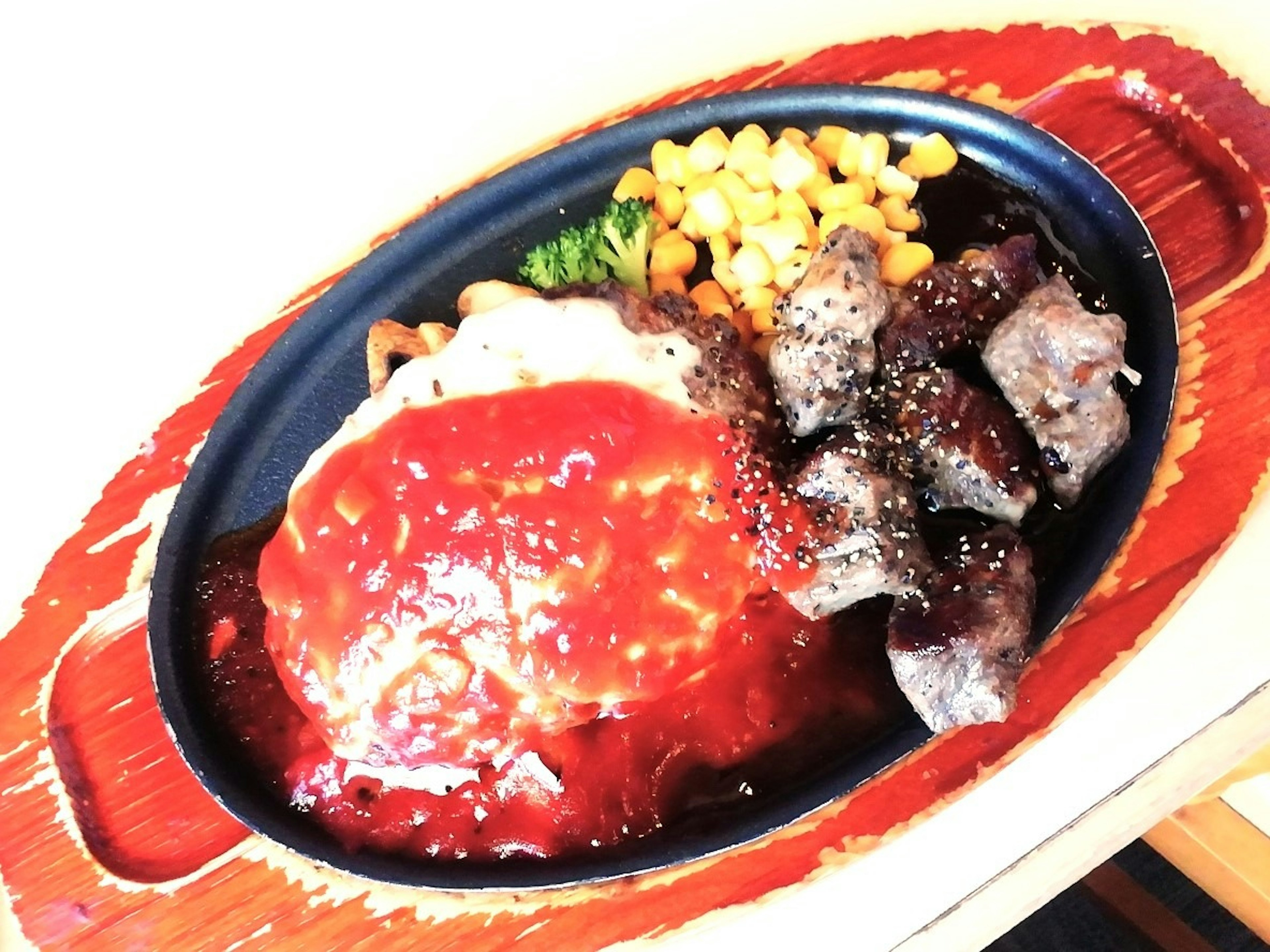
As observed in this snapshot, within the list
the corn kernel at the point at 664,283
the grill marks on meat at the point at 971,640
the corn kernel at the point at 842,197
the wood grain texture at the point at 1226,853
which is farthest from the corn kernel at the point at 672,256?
the wood grain texture at the point at 1226,853

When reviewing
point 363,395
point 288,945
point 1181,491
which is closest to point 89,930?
point 288,945

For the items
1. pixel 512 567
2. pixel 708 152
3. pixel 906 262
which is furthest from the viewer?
pixel 708 152

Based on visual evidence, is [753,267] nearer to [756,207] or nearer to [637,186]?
[756,207]

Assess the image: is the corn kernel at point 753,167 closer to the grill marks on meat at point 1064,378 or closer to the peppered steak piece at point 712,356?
the peppered steak piece at point 712,356

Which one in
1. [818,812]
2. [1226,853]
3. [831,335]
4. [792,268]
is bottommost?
[1226,853]

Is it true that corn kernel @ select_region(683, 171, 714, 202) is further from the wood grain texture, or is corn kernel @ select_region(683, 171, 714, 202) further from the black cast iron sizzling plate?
the wood grain texture

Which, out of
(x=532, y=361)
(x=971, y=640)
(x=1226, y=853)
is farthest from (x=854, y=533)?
(x=1226, y=853)

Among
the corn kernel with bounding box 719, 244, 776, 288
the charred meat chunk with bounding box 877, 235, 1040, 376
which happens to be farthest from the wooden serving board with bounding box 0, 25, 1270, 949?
the corn kernel with bounding box 719, 244, 776, 288
